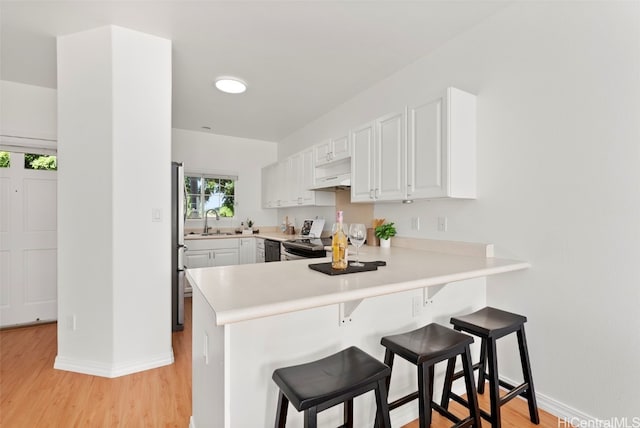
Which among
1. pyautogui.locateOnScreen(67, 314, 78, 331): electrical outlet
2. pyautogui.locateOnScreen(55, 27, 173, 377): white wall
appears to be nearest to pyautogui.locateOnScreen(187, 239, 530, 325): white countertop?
pyautogui.locateOnScreen(55, 27, 173, 377): white wall

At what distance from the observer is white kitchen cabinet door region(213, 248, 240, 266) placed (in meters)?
4.41

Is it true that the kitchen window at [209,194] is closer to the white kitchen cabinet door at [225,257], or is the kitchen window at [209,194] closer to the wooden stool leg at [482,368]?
the white kitchen cabinet door at [225,257]

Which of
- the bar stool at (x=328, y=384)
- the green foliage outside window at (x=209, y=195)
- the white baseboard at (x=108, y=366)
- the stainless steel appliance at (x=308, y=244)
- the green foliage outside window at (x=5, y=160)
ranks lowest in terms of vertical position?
the white baseboard at (x=108, y=366)

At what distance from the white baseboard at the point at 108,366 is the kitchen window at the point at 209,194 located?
2803 mm

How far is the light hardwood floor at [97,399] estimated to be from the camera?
1.71 metres

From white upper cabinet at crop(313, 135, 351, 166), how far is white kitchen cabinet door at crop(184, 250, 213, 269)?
2.21 m

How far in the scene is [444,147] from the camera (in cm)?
204

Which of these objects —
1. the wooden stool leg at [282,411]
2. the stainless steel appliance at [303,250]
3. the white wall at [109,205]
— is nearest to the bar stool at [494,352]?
the wooden stool leg at [282,411]

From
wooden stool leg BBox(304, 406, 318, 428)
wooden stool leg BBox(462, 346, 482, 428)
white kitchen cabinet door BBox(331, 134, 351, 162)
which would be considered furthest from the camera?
white kitchen cabinet door BBox(331, 134, 351, 162)

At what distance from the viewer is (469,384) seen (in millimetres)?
1419

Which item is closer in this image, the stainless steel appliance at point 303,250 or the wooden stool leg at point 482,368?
the wooden stool leg at point 482,368

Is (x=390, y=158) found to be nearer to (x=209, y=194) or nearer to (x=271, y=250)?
(x=271, y=250)

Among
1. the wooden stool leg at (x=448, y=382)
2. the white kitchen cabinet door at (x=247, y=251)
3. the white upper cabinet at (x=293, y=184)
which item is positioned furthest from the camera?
the white kitchen cabinet door at (x=247, y=251)

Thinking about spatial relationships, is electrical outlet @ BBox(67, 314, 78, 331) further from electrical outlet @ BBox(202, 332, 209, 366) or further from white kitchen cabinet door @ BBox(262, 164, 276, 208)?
white kitchen cabinet door @ BBox(262, 164, 276, 208)
